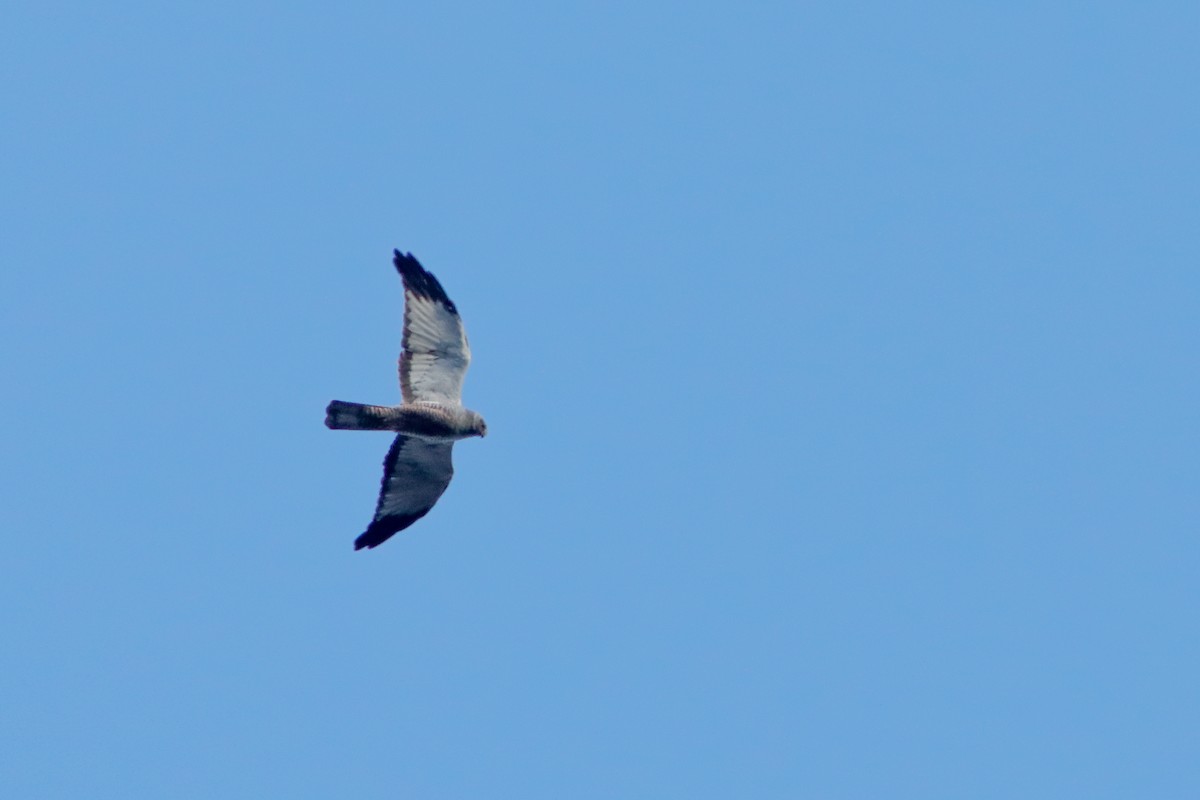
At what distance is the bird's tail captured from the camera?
2020cm

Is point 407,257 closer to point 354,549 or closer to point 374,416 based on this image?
point 374,416

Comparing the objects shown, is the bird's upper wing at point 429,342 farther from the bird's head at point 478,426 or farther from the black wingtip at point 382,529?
the black wingtip at point 382,529

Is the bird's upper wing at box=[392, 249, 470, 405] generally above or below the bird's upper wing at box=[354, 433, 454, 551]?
above

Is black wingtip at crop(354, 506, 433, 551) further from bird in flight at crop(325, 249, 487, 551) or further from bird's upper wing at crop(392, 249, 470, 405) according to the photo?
bird's upper wing at crop(392, 249, 470, 405)

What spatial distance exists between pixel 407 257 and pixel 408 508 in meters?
3.44

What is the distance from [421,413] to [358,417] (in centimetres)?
98

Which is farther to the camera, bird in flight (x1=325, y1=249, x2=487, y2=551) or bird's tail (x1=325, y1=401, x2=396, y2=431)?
bird in flight (x1=325, y1=249, x2=487, y2=551)

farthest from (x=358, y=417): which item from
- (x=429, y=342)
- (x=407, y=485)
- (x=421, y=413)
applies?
(x=407, y=485)

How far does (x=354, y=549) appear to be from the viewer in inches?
859

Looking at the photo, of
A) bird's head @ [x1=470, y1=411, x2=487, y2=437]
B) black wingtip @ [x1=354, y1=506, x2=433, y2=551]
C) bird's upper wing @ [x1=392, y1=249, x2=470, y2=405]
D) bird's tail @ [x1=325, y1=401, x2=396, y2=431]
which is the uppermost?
bird's upper wing @ [x1=392, y1=249, x2=470, y2=405]

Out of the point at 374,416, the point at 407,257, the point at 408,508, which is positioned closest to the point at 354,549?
the point at 408,508

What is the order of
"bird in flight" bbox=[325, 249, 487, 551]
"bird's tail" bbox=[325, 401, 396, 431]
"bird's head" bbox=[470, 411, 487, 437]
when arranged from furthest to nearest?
"bird's head" bbox=[470, 411, 487, 437], "bird in flight" bbox=[325, 249, 487, 551], "bird's tail" bbox=[325, 401, 396, 431]

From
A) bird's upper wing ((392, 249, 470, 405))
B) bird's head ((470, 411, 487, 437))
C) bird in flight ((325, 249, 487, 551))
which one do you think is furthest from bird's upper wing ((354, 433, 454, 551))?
Result: bird's upper wing ((392, 249, 470, 405))

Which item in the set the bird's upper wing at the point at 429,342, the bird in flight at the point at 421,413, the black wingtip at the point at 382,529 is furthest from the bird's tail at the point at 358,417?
the black wingtip at the point at 382,529
